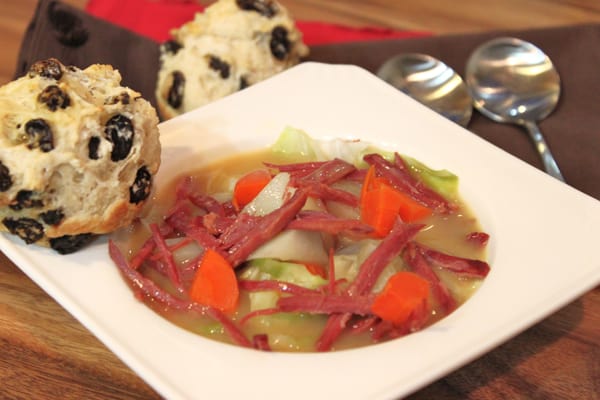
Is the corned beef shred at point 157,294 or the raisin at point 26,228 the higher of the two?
the raisin at point 26,228

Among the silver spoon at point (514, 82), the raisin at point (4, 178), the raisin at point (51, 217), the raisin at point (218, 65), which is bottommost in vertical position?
the silver spoon at point (514, 82)

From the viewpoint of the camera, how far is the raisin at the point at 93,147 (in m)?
1.99

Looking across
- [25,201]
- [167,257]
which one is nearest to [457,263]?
[167,257]

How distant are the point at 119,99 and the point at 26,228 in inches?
17.4

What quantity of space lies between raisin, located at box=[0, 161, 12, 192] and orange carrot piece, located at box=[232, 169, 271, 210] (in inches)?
28.2

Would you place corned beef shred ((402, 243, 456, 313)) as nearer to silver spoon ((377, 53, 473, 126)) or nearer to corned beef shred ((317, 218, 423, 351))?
corned beef shred ((317, 218, 423, 351))

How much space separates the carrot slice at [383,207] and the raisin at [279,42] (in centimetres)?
102

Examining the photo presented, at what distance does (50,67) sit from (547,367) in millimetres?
1635

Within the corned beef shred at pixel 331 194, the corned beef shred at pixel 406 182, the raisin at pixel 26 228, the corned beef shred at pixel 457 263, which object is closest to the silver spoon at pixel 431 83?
the corned beef shred at pixel 406 182

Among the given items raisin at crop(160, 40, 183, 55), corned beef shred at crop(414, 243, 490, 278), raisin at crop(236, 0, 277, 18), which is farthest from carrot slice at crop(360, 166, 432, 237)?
raisin at crop(160, 40, 183, 55)

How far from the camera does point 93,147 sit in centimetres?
199

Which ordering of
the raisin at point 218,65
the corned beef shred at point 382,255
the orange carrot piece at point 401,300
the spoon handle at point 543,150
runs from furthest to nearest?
the raisin at point 218,65
the spoon handle at point 543,150
the corned beef shred at point 382,255
the orange carrot piece at point 401,300

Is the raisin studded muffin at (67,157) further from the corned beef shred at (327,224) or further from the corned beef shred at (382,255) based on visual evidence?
the corned beef shred at (382,255)

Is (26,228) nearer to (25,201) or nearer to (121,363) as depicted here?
(25,201)
